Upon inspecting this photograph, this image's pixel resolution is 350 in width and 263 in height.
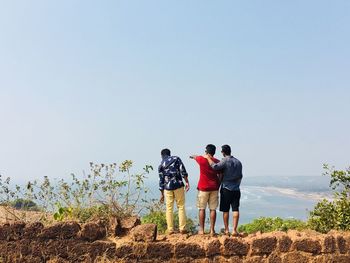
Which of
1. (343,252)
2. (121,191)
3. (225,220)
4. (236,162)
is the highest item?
(236,162)

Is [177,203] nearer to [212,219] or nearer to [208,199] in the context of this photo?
[208,199]

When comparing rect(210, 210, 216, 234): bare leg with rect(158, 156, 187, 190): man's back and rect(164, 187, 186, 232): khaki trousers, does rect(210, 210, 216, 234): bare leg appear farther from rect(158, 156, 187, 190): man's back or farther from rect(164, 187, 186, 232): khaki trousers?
rect(158, 156, 187, 190): man's back

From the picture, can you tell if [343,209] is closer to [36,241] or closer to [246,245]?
[246,245]

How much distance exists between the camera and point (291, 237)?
22.6ft

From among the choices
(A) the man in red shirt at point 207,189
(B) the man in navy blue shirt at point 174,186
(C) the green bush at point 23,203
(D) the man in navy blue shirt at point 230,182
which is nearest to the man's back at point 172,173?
(B) the man in navy blue shirt at point 174,186

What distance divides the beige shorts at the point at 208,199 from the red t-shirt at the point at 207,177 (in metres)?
0.09

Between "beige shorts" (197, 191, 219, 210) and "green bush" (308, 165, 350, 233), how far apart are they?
4095 mm

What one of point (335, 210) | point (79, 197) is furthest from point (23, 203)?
point (335, 210)

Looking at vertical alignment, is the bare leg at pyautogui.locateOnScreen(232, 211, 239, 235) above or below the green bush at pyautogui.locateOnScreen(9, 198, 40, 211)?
below

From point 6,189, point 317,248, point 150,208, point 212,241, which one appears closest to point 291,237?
point 317,248

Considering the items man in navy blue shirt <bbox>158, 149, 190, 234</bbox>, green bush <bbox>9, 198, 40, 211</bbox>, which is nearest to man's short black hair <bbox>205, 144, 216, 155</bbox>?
man in navy blue shirt <bbox>158, 149, 190, 234</bbox>

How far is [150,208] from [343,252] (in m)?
4.11

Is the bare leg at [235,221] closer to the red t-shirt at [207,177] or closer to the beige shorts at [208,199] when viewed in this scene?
the beige shorts at [208,199]

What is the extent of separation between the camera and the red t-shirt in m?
7.36
